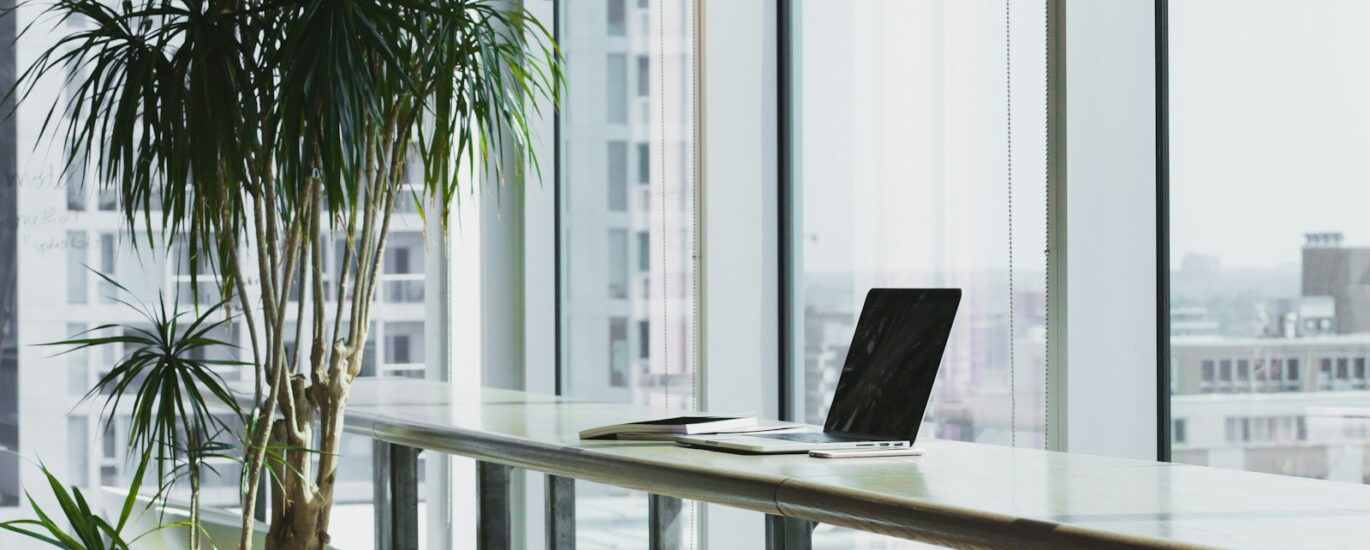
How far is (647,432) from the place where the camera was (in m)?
1.94

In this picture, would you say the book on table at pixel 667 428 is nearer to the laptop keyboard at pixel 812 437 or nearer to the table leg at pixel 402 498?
the laptop keyboard at pixel 812 437

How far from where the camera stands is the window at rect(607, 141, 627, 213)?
3.88m

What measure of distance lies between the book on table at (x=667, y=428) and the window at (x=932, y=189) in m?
0.60

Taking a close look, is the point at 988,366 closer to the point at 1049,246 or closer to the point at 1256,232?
the point at 1049,246

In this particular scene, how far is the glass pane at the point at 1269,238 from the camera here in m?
1.81

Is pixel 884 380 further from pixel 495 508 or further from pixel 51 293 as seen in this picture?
pixel 51 293

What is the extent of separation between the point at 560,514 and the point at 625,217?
69.3 inches

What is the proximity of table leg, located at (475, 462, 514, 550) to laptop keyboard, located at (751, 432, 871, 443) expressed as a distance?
60 cm

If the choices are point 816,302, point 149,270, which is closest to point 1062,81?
point 816,302

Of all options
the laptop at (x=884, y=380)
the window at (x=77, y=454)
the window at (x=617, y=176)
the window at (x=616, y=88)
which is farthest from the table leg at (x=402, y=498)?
the window at (x=77, y=454)

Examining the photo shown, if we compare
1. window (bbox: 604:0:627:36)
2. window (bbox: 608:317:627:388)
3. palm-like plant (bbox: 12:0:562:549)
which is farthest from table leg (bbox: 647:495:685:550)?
window (bbox: 604:0:627:36)

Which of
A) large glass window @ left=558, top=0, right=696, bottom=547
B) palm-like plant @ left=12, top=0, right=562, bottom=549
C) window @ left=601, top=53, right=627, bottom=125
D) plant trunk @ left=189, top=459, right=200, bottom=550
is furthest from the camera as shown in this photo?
window @ left=601, top=53, right=627, bottom=125

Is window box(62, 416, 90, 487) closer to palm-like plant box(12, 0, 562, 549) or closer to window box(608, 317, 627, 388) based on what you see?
window box(608, 317, 627, 388)

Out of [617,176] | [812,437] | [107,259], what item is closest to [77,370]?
[107,259]
